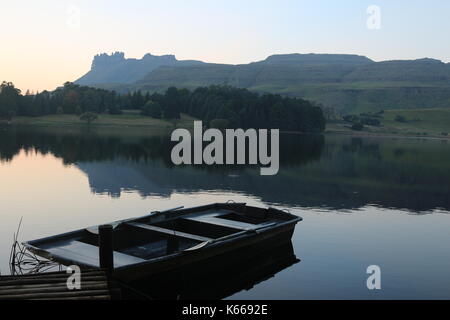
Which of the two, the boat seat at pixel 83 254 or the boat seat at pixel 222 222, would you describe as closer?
the boat seat at pixel 83 254

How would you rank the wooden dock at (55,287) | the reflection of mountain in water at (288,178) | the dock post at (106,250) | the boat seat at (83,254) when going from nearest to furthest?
the wooden dock at (55,287) → the dock post at (106,250) → the boat seat at (83,254) → the reflection of mountain in water at (288,178)

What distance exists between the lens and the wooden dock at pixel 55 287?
15414 mm

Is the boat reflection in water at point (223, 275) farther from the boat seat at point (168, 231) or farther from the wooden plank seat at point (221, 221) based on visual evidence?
the boat seat at point (168, 231)

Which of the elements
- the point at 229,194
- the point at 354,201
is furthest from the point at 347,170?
the point at 229,194

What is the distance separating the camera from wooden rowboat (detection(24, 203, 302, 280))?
19828 mm

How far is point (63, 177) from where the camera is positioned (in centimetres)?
5644

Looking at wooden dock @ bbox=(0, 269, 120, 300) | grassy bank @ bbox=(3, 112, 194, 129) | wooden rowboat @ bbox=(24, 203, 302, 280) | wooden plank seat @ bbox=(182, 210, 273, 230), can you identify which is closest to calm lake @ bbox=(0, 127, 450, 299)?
wooden rowboat @ bbox=(24, 203, 302, 280)

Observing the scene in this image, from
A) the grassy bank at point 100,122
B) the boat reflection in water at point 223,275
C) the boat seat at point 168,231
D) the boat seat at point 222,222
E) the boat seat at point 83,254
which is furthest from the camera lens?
the grassy bank at point 100,122

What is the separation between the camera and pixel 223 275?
2372cm

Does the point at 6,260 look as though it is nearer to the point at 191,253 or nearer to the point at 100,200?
the point at 191,253

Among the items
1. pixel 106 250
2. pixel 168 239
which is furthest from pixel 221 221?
pixel 106 250

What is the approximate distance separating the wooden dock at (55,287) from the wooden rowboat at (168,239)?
1.23 m

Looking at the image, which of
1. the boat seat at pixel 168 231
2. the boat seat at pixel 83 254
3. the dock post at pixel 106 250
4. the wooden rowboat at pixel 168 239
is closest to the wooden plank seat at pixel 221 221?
the wooden rowboat at pixel 168 239

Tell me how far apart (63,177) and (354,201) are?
35.3 meters
